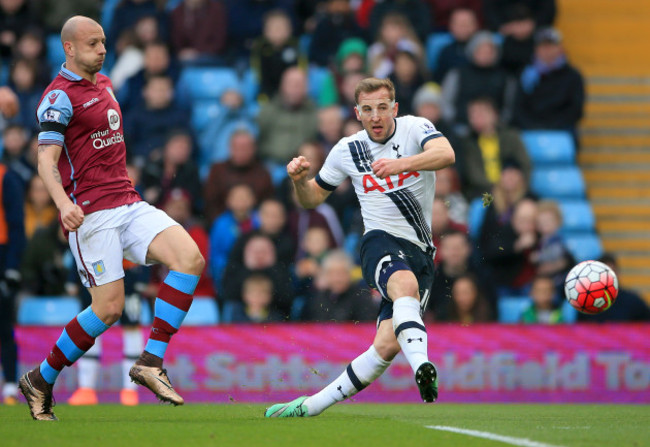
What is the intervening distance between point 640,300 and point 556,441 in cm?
623

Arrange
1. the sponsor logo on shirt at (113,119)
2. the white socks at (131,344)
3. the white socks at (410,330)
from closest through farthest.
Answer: the white socks at (410,330) → the sponsor logo on shirt at (113,119) → the white socks at (131,344)

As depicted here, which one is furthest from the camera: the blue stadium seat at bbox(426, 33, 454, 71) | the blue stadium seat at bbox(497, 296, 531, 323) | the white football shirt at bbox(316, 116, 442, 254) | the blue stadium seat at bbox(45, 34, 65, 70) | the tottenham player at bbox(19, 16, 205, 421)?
the blue stadium seat at bbox(426, 33, 454, 71)

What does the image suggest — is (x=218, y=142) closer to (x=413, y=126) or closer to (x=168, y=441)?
(x=413, y=126)

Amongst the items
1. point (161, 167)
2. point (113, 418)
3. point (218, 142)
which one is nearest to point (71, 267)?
point (161, 167)

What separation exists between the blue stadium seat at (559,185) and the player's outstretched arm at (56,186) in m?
8.51

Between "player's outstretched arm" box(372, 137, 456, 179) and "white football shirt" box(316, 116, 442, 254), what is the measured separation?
31cm

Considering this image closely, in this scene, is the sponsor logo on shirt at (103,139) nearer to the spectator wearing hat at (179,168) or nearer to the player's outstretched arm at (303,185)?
the player's outstretched arm at (303,185)

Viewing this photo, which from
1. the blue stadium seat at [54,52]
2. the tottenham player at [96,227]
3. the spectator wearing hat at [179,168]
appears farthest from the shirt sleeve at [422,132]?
the blue stadium seat at [54,52]

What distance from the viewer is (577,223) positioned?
1411 centimetres

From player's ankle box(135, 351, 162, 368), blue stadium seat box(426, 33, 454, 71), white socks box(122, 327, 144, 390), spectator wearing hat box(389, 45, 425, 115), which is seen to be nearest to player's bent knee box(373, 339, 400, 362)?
player's ankle box(135, 351, 162, 368)

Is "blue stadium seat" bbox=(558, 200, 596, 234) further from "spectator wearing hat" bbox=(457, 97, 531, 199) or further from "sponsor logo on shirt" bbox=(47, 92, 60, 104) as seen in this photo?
"sponsor logo on shirt" bbox=(47, 92, 60, 104)

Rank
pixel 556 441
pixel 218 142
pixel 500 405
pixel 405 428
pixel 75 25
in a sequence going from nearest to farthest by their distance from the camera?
pixel 556 441, pixel 405 428, pixel 75 25, pixel 500 405, pixel 218 142

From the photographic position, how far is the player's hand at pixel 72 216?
694 centimetres

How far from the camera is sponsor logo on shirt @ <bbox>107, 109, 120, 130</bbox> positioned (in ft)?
24.6
